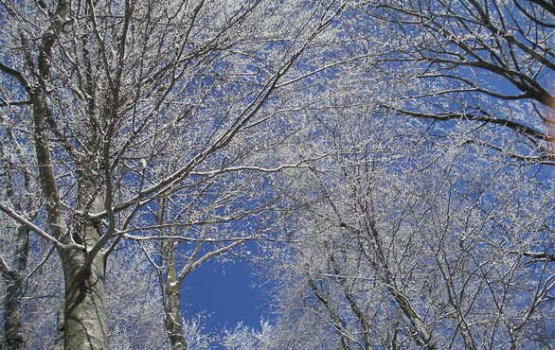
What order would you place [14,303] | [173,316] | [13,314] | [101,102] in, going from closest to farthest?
[101,102] < [173,316] < [13,314] < [14,303]

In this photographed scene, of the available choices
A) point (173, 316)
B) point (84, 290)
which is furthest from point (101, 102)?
point (173, 316)

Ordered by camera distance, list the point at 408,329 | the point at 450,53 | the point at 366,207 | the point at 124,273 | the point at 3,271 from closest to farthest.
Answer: the point at 408,329 → the point at 366,207 → the point at 450,53 → the point at 3,271 → the point at 124,273

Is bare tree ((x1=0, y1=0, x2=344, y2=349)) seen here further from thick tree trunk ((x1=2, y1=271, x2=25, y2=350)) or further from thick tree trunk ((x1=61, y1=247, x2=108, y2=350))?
thick tree trunk ((x1=2, y1=271, x2=25, y2=350))

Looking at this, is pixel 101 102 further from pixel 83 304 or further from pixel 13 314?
pixel 13 314

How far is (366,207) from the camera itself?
4.91 meters

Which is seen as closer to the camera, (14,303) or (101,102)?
(101,102)

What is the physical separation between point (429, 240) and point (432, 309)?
1.99ft

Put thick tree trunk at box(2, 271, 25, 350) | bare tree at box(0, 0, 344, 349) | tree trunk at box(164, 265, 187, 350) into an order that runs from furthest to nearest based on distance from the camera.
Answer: thick tree trunk at box(2, 271, 25, 350)
tree trunk at box(164, 265, 187, 350)
bare tree at box(0, 0, 344, 349)

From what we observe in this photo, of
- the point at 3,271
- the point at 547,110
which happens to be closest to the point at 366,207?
the point at 547,110

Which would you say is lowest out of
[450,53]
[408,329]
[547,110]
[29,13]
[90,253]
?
[408,329]

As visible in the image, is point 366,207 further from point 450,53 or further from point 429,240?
point 450,53

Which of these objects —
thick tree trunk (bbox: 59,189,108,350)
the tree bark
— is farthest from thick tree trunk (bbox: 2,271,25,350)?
thick tree trunk (bbox: 59,189,108,350)

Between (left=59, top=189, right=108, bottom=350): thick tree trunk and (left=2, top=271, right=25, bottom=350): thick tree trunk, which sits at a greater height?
(left=2, top=271, right=25, bottom=350): thick tree trunk

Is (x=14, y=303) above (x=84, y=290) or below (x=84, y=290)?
above
